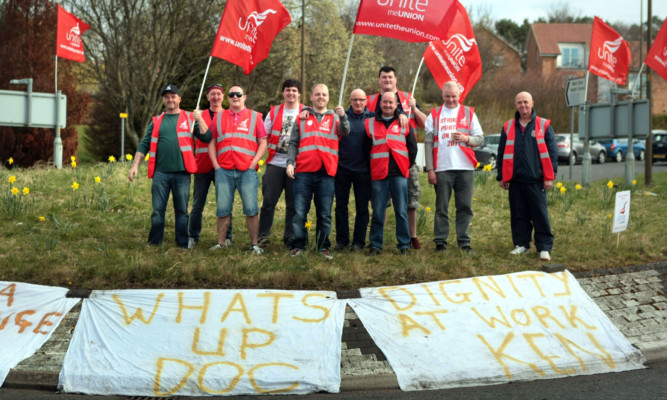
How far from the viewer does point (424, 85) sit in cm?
A: 5988

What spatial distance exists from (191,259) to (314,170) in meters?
1.60

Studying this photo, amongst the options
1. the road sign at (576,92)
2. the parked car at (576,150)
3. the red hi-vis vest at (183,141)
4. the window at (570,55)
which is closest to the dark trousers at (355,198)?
the red hi-vis vest at (183,141)

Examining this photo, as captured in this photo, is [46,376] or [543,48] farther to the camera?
[543,48]

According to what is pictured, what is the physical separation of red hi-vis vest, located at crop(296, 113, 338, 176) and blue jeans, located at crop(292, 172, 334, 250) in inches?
4.3

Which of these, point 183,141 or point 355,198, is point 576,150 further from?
point 183,141

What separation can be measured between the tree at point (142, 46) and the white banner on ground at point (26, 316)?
21.7 m

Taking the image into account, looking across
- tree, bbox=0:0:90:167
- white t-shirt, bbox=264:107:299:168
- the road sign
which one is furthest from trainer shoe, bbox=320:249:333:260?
tree, bbox=0:0:90:167

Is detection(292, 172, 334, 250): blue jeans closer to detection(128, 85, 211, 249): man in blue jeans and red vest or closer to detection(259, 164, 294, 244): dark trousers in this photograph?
detection(259, 164, 294, 244): dark trousers

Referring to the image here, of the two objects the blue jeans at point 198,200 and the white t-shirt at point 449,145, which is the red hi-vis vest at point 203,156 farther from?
the white t-shirt at point 449,145

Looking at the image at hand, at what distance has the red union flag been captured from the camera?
29.6ft

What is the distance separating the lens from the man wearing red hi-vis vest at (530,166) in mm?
8734

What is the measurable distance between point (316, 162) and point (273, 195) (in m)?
0.97

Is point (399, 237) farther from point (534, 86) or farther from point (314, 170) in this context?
point (534, 86)

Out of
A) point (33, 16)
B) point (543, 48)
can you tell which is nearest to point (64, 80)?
point (33, 16)
